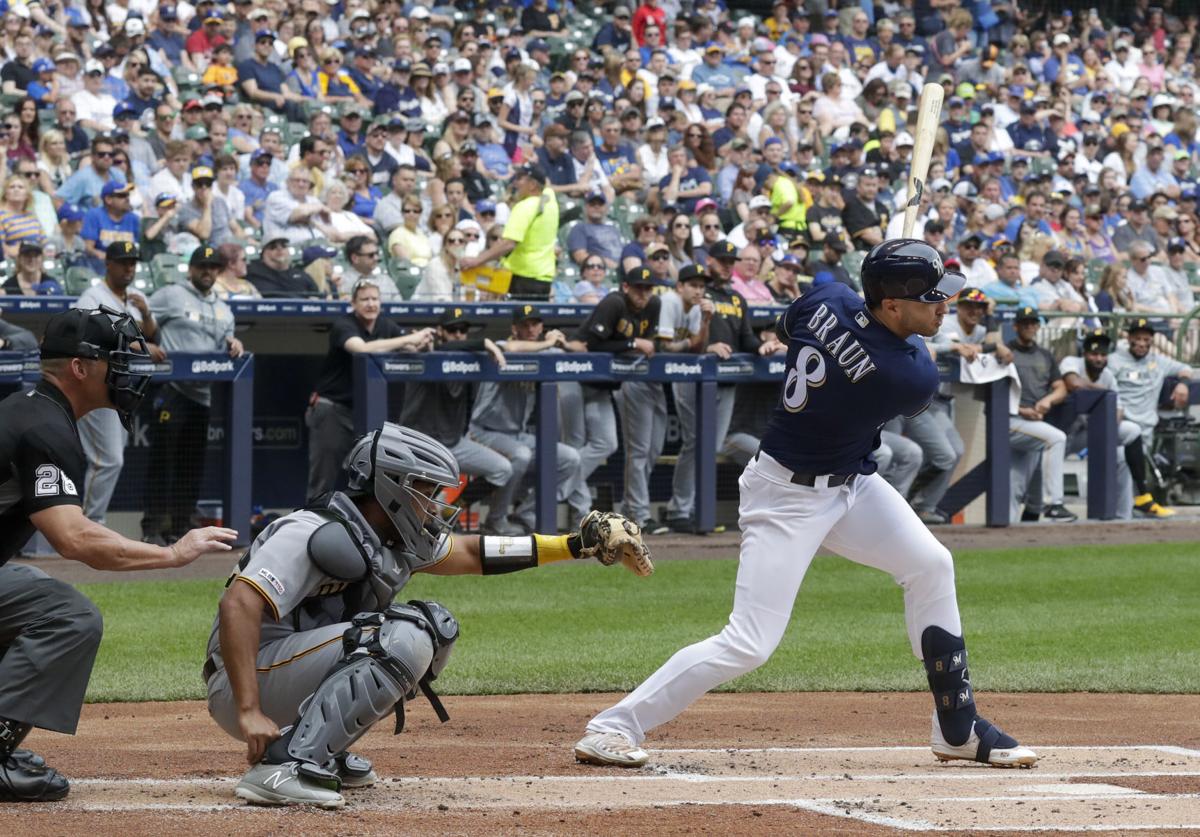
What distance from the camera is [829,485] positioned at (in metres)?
5.32

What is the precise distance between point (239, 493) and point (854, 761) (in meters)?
6.98

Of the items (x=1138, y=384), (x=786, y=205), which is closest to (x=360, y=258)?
(x=786, y=205)

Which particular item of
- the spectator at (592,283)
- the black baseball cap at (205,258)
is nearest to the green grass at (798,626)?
the black baseball cap at (205,258)

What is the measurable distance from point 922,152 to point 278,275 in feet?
25.1

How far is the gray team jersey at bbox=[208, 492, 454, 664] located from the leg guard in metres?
0.21

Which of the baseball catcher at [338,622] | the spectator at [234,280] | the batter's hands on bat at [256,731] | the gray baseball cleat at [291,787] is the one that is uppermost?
the spectator at [234,280]

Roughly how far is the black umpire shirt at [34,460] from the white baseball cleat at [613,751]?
178 cm

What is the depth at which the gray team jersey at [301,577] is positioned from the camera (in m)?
4.53

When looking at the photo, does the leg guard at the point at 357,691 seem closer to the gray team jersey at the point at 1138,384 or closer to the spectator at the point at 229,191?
the spectator at the point at 229,191

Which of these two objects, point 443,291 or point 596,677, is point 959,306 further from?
point 596,677

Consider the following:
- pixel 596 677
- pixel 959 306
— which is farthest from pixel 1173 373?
pixel 596 677

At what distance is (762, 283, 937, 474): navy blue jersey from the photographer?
17.4ft

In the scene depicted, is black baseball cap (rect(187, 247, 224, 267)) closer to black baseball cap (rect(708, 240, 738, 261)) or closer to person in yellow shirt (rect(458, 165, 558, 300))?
person in yellow shirt (rect(458, 165, 558, 300))

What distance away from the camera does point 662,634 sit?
9148mm
